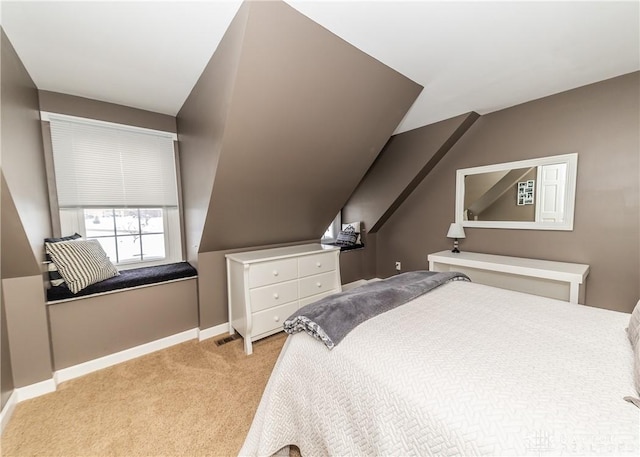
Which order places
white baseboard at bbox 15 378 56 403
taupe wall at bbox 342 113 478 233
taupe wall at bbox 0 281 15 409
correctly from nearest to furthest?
1. taupe wall at bbox 0 281 15 409
2. white baseboard at bbox 15 378 56 403
3. taupe wall at bbox 342 113 478 233

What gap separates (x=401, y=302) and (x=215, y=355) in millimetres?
1702

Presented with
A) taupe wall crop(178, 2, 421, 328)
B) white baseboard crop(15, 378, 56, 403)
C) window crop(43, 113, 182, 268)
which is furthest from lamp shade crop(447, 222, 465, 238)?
white baseboard crop(15, 378, 56, 403)

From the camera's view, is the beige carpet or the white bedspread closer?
the white bedspread

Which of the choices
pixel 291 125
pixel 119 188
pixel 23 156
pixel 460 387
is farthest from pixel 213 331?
pixel 460 387

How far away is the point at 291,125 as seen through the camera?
1.94m

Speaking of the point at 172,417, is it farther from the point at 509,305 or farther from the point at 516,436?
the point at 509,305

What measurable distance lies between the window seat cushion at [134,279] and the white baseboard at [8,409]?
61cm

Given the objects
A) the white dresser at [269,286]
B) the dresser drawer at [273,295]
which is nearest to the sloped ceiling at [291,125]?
the white dresser at [269,286]

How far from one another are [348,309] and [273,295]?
1.24m

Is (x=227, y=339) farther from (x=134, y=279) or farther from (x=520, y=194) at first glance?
(x=520, y=194)

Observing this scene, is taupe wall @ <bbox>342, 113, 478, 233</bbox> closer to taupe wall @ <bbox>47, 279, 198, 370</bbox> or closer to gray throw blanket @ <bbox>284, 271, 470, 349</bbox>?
gray throw blanket @ <bbox>284, 271, 470, 349</bbox>

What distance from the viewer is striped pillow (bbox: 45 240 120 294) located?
1.86 metres

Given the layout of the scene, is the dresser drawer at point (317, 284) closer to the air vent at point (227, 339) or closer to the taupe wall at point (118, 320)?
the air vent at point (227, 339)

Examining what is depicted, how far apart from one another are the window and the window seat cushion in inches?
9.9
